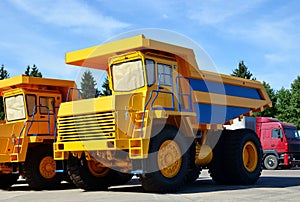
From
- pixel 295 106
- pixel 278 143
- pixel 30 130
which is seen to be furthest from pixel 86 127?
pixel 295 106

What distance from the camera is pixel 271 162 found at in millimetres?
25844

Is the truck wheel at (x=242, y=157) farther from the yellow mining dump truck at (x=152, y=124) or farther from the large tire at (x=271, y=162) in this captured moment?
the large tire at (x=271, y=162)

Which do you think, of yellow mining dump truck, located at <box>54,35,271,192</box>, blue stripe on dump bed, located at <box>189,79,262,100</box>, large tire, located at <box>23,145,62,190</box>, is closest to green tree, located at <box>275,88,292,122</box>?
blue stripe on dump bed, located at <box>189,79,262,100</box>

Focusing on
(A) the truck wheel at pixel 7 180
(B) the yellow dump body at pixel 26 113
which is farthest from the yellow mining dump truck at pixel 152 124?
(A) the truck wheel at pixel 7 180

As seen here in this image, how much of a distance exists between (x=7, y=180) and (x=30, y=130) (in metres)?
2.40

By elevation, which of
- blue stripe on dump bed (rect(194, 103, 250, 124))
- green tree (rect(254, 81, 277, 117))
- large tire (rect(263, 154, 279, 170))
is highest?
green tree (rect(254, 81, 277, 117))

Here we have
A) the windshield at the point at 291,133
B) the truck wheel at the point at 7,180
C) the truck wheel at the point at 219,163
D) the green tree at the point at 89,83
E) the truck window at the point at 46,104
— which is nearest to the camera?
the green tree at the point at 89,83

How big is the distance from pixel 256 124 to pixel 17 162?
15785 millimetres

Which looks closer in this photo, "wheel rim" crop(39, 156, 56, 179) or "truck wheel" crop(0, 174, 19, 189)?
"wheel rim" crop(39, 156, 56, 179)

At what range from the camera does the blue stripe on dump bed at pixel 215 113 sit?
13.3 meters

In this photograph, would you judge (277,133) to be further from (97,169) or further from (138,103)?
(138,103)

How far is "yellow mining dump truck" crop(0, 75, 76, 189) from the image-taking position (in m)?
14.6

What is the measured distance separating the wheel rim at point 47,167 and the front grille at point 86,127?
7.66 ft

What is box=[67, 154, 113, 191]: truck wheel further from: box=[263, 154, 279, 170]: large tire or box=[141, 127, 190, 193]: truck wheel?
box=[263, 154, 279, 170]: large tire
